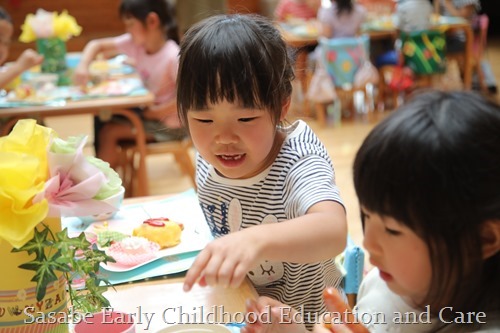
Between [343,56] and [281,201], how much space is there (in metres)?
4.05

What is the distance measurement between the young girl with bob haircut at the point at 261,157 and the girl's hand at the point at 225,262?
0.03m

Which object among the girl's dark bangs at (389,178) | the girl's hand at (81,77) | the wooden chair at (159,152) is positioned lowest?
the wooden chair at (159,152)

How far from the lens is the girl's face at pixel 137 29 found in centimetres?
358

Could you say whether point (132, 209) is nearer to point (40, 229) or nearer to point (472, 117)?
point (40, 229)

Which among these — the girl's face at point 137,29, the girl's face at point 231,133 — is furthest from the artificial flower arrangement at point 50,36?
the girl's face at point 231,133

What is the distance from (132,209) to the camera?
164cm

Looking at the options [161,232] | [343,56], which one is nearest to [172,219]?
[161,232]

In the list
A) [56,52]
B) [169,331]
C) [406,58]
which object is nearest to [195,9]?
[406,58]

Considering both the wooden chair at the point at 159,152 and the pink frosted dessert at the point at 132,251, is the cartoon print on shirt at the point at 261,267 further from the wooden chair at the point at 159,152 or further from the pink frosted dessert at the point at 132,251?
the wooden chair at the point at 159,152

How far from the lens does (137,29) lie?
11.8 ft

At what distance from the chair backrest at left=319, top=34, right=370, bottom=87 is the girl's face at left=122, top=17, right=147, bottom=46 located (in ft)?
6.45

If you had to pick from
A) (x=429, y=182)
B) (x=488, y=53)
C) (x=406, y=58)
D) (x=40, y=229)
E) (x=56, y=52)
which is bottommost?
(x=488, y=53)

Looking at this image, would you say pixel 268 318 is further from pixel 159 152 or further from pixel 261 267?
pixel 159 152

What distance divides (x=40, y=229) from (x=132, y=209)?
0.70 m
